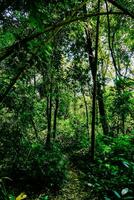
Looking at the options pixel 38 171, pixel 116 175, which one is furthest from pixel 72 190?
pixel 116 175

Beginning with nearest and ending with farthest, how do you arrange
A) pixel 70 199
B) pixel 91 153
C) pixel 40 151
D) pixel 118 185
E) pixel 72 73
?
pixel 118 185, pixel 70 199, pixel 40 151, pixel 91 153, pixel 72 73

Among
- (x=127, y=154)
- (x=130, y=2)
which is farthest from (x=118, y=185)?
(x=130, y=2)

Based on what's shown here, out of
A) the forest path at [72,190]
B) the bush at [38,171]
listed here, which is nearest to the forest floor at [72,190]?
the forest path at [72,190]

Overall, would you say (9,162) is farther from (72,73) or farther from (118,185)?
(72,73)

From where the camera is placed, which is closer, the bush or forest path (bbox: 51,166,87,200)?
forest path (bbox: 51,166,87,200)

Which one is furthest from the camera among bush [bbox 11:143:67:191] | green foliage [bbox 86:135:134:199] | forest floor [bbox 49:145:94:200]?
bush [bbox 11:143:67:191]

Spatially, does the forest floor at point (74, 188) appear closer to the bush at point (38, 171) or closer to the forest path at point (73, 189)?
the forest path at point (73, 189)

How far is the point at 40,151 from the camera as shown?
333 inches

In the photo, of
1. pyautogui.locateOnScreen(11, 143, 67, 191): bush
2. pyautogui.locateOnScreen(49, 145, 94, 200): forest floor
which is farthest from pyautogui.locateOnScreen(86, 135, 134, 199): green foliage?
pyautogui.locateOnScreen(11, 143, 67, 191): bush

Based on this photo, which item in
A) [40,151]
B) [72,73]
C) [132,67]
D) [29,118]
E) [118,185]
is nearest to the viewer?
[118,185]

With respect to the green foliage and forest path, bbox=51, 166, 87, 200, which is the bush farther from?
the green foliage

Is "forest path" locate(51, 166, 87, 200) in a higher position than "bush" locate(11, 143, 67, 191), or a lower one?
lower

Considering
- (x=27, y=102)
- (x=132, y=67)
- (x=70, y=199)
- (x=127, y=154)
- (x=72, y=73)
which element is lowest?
(x=70, y=199)

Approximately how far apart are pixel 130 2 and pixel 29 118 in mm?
5033
